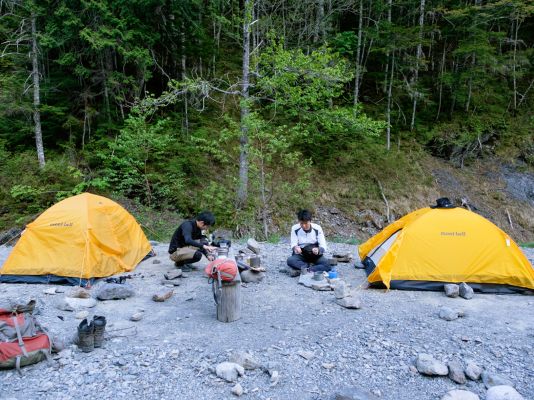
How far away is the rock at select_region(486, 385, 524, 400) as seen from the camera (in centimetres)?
326

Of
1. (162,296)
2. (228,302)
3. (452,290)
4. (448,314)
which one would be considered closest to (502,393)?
(448,314)

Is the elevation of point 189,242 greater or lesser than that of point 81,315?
greater

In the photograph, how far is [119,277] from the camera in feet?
21.6

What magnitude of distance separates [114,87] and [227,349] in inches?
463

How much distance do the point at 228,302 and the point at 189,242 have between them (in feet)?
6.94

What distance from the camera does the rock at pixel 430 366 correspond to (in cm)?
367

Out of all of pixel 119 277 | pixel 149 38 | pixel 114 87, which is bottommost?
pixel 119 277

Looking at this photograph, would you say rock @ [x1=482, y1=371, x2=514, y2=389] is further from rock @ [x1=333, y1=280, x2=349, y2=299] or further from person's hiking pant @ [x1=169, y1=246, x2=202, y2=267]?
person's hiking pant @ [x1=169, y1=246, x2=202, y2=267]

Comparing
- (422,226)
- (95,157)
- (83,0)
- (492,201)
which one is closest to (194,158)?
(95,157)

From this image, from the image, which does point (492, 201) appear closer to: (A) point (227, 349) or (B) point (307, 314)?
(B) point (307, 314)

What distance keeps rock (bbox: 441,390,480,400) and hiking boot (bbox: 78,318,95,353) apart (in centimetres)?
353

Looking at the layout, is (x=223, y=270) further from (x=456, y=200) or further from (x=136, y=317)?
(x=456, y=200)

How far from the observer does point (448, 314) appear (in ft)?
16.3

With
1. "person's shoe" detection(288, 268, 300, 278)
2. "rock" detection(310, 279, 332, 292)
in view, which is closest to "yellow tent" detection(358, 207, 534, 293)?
"rock" detection(310, 279, 332, 292)
